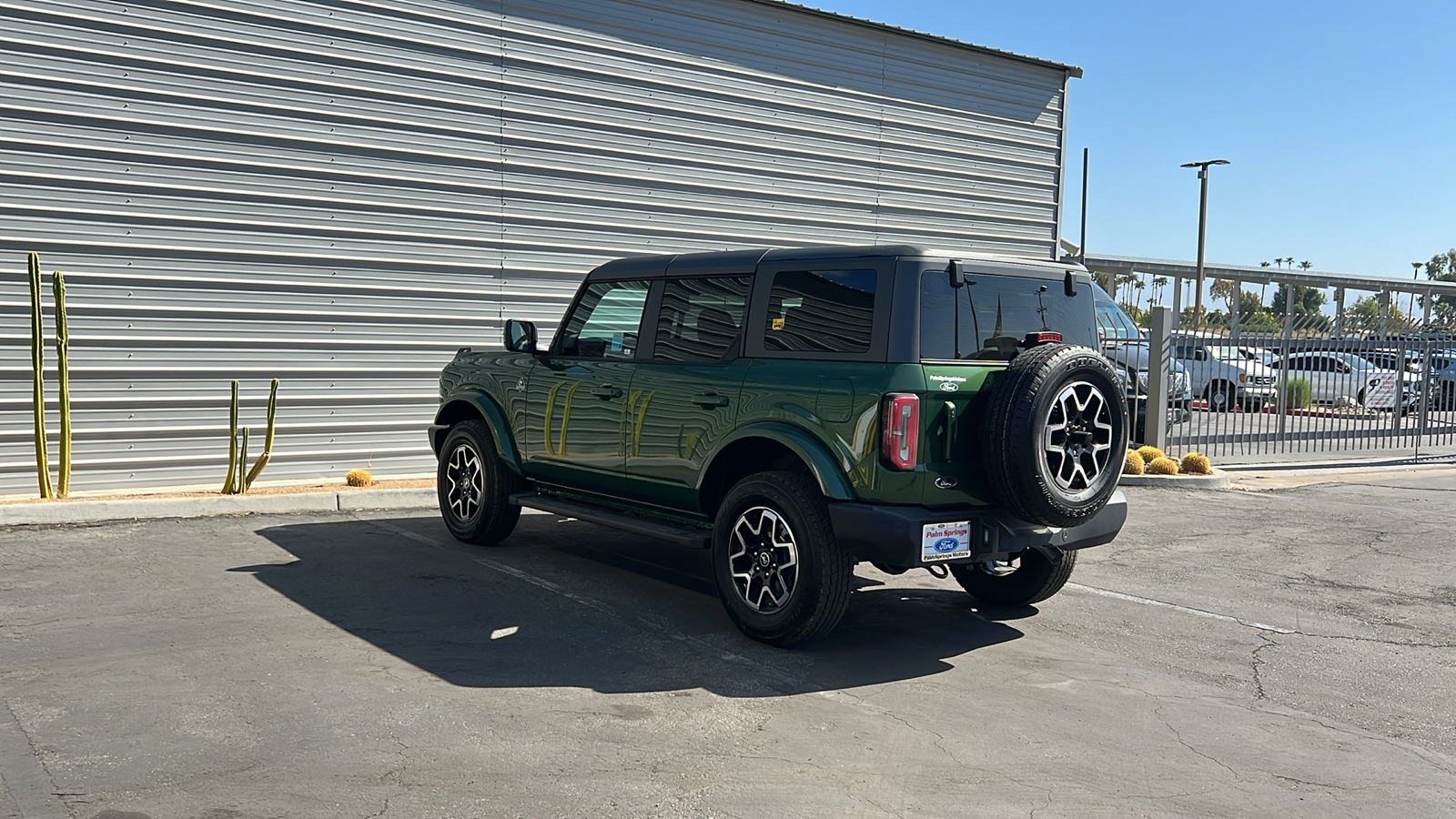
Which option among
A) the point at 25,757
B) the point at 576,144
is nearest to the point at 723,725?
the point at 25,757

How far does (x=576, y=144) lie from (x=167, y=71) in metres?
3.95

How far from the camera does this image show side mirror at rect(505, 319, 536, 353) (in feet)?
26.6

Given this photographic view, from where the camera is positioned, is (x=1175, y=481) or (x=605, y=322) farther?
(x=1175, y=481)

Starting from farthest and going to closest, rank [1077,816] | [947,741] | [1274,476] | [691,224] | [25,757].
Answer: [1274,476], [691,224], [947,741], [25,757], [1077,816]

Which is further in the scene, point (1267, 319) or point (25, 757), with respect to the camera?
point (1267, 319)

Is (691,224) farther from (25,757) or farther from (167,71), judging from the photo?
(25,757)

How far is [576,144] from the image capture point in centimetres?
1274

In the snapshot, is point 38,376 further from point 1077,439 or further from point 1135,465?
point 1135,465

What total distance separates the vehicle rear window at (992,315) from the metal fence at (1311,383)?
858 cm

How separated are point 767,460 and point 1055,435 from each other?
1551 millimetres

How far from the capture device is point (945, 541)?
5754mm

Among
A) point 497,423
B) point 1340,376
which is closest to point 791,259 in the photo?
point 497,423

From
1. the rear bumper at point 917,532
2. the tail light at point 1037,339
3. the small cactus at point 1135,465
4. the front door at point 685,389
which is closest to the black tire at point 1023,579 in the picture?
the rear bumper at point 917,532

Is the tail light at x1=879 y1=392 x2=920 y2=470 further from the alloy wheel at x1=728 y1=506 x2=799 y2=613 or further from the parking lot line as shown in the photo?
the parking lot line
